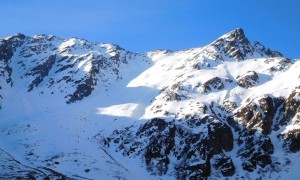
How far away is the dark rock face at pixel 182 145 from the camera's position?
81.4m

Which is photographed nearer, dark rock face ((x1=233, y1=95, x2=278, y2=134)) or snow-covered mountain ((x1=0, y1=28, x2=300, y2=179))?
snow-covered mountain ((x1=0, y1=28, x2=300, y2=179))

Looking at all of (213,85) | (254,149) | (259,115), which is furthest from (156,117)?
(254,149)

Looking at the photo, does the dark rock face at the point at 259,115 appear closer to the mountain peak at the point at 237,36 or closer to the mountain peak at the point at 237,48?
the mountain peak at the point at 237,48

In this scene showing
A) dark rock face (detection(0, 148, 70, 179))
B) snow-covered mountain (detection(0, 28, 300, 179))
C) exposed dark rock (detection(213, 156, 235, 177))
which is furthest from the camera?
snow-covered mountain (detection(0, 28, 300, 179))

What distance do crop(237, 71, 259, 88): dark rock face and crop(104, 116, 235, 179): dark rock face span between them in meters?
22.4

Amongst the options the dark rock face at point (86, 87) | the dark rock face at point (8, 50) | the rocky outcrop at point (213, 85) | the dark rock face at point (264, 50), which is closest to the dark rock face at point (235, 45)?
the dark rock face at point (264, 50)

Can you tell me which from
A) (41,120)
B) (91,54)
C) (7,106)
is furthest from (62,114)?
(91,54)

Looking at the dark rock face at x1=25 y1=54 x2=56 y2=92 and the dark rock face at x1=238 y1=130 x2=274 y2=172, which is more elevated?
the dark rock face at x1=25 y1=54 x2=56 y2=92

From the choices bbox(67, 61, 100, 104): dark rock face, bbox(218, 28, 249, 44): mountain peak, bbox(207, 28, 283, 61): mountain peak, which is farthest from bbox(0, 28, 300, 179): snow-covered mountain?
bbox(218, 28, 249, 44): mountain peak

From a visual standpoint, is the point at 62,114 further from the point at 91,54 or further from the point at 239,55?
→ the point at 239,55

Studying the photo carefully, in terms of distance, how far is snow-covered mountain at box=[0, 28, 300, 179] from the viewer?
3177 inches

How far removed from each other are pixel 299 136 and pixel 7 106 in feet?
261

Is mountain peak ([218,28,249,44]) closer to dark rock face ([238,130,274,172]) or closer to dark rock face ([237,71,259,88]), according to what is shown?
dark rock face ([237,71,259,88])

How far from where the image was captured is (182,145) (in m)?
88.2
